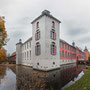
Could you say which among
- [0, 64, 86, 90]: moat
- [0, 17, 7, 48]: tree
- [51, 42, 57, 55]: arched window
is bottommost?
[0, 64, 86, 90]: moat

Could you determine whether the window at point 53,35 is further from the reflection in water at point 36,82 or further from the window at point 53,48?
the reflection in water at point 36,82

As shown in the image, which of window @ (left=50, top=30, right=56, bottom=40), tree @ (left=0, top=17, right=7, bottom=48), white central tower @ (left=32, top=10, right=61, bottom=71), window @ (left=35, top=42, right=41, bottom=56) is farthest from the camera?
window @ (left=50, top=30, right=56, bottom=40)

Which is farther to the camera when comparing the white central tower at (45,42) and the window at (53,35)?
the window at (53,35)

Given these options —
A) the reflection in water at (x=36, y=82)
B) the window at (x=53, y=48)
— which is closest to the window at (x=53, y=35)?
the window at (x=53, y=48)

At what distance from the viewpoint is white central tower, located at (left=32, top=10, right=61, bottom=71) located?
15.8 meters

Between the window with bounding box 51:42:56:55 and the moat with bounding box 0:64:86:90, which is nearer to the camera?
the moat with bounding box 0:64:86:90

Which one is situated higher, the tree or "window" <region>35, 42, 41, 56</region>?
the tree

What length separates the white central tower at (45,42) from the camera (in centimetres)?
1577

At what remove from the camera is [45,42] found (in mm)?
15805

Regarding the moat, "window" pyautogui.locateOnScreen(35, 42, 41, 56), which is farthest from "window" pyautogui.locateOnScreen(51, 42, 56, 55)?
the moat

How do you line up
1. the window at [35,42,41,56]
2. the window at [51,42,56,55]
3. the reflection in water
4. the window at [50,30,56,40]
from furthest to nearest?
the window at [50,30,56,40], the window at [51,42,56,55], the window at [35,42,41,56], the reflection in water

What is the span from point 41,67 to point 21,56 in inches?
810

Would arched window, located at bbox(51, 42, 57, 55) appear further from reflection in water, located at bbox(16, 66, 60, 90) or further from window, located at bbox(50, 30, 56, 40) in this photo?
reflection in water, located at bbox(16, 66, 60, 90)

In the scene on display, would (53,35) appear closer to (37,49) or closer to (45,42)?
(45,42)
